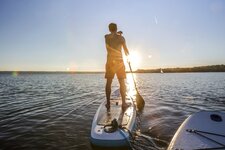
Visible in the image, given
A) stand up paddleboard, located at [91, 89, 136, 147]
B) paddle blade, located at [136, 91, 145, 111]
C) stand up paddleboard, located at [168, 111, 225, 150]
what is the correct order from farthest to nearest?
paddle blade, located at [136, 91, 145, 111] → stand up paddleboard, located at [91, 89, 136, 147] → stand up paddleboard, located at [168, 111, 225, 150]

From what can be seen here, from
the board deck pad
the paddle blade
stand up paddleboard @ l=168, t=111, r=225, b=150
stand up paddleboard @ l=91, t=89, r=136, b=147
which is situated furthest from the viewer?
the paddle blade

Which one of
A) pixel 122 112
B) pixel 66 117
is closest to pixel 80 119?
pixel 66 117

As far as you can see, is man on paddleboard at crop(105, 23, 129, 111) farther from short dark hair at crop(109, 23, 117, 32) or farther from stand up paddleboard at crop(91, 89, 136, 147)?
stand up paddleboard at crop(91, 89, 136, 147)

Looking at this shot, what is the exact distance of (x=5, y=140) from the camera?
22.8ft

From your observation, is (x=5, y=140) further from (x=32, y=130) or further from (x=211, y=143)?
(x=211, y=143)

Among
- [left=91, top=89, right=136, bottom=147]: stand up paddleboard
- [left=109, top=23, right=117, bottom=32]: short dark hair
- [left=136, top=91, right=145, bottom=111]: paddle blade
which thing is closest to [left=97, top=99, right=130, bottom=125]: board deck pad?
[left=91, top=89, right=136, bottom=147]: stand up paddleboard

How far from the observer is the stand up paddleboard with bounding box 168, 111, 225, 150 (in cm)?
473

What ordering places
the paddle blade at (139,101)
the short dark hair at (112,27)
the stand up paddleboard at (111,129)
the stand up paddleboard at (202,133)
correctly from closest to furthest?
the stand up paddleboard at (202,133) → the stand up paddleboard at (111,129) → the short dark hair at (112,27) → the paddle blade at (139,101)

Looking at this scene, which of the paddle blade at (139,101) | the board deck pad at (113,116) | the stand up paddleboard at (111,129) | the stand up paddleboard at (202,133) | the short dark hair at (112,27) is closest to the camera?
the stand up paddleboard at (202,133)

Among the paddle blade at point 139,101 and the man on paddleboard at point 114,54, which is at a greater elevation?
the man on paddleboard at point 114,54

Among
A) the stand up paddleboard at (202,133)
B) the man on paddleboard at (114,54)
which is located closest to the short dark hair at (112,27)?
the man on paddleboard at (114,54)

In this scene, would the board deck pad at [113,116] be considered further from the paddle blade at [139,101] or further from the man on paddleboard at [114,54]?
the paddle blade at [139,101]

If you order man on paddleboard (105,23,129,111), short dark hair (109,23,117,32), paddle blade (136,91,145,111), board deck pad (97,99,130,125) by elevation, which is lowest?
paddle blade (136,91,145,111)

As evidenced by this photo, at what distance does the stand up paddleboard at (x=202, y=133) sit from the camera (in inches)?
186
